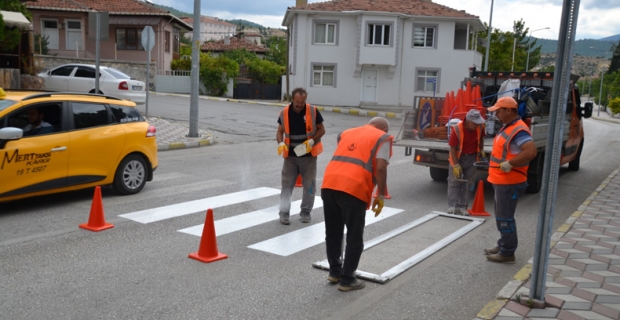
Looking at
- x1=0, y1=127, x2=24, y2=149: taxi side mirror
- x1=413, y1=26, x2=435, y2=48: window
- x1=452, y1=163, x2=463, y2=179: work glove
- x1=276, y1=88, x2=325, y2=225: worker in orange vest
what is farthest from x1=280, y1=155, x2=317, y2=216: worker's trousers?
x1=413, y1=26, x2=435, y2=48: window

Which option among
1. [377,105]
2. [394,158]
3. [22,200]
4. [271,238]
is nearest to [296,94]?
[271,238]

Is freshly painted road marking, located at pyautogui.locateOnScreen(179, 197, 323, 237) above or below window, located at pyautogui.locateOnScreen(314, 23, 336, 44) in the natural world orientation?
below

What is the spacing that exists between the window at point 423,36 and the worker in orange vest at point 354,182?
34.0 meters

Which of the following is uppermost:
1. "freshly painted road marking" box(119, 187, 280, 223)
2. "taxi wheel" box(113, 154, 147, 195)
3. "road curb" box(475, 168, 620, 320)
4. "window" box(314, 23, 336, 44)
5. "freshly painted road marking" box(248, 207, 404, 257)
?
"window" box(314, 23, 336, 44)

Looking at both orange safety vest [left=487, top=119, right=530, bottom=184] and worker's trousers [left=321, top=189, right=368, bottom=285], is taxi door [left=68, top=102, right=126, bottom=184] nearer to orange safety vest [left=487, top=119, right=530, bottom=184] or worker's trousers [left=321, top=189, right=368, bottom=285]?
worker's trousers [left=321, top=189, right=368, bottom=285]

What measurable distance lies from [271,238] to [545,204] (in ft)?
11.7

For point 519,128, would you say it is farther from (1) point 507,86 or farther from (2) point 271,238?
(1) point 507,86

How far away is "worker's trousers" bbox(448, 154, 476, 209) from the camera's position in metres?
9.14

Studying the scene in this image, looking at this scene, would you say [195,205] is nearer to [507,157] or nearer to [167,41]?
[507,157]

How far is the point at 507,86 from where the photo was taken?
41.3 ft

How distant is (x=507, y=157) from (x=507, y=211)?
594 millimetres

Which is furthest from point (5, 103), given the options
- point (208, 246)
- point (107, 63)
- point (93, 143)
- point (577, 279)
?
point (107, 63)

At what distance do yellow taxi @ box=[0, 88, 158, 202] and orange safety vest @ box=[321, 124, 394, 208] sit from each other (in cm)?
468

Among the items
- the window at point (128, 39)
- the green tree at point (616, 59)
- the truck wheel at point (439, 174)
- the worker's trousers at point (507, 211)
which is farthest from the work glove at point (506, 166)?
the green tree at point (616, 59)
